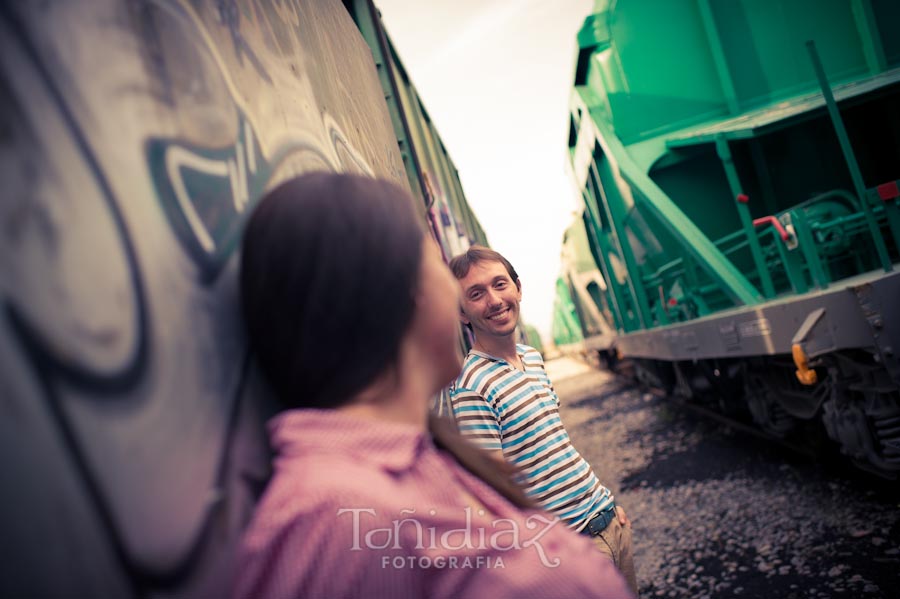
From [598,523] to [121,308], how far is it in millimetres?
1629

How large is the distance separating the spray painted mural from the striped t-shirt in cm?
97

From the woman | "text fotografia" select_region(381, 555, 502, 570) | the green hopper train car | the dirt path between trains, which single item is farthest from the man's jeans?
the green hopper train car

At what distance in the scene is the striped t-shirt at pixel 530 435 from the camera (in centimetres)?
183

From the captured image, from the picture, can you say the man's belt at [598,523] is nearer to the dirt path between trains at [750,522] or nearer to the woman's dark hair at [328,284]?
the woman's dark hair at [328,284]

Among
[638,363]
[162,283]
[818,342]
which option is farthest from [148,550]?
[638,363]

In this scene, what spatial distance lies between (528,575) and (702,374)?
676 cm

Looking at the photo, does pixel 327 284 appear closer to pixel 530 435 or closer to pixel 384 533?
pixel 384 533

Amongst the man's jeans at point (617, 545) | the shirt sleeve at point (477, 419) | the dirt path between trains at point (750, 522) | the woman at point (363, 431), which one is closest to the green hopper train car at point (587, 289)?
the dirt path between trains at point (750, 522)

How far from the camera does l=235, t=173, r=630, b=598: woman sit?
0.66m

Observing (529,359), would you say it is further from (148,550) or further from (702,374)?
(702,374)

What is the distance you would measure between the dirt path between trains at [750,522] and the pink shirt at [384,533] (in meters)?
2.76

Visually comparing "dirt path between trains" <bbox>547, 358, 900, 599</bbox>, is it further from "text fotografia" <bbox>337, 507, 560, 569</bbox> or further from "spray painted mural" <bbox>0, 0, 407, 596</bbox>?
"spray painted mural" <bbox>0, 0, 407, 596</bbox>

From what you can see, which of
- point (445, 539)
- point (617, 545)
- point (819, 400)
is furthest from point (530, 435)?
point (819, 400)

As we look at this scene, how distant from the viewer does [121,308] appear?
68cm
